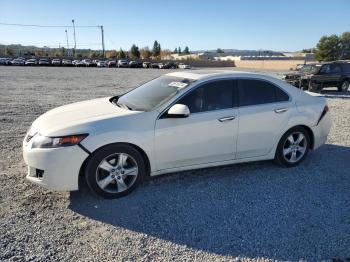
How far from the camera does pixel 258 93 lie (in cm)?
511

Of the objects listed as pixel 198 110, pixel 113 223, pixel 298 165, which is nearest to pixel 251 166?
pixel 298 165

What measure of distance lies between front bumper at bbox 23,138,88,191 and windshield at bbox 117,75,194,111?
1084 mm

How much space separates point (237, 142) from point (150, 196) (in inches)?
58.4

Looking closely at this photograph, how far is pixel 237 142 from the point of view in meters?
4.86

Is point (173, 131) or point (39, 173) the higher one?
point (173, 131)

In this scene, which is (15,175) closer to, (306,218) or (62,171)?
(62,171)

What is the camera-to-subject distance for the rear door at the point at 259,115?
4.91 m

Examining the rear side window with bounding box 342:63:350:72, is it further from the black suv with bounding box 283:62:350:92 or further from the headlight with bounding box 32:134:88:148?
the headlight with bounding box 32:134:88:148

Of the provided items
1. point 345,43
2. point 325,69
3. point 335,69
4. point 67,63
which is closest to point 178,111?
point 325,69

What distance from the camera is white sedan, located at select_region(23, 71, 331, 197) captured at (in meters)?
3.99

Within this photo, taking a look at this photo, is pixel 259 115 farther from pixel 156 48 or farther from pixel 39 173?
pixel 156 48

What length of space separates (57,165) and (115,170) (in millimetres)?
696

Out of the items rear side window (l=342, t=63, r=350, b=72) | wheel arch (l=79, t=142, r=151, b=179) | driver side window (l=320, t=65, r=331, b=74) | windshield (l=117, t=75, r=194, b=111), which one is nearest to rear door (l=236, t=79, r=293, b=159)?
windshield (l=117, t=75, r=194, b=111)

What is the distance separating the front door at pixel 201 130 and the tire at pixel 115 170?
0.31 m
